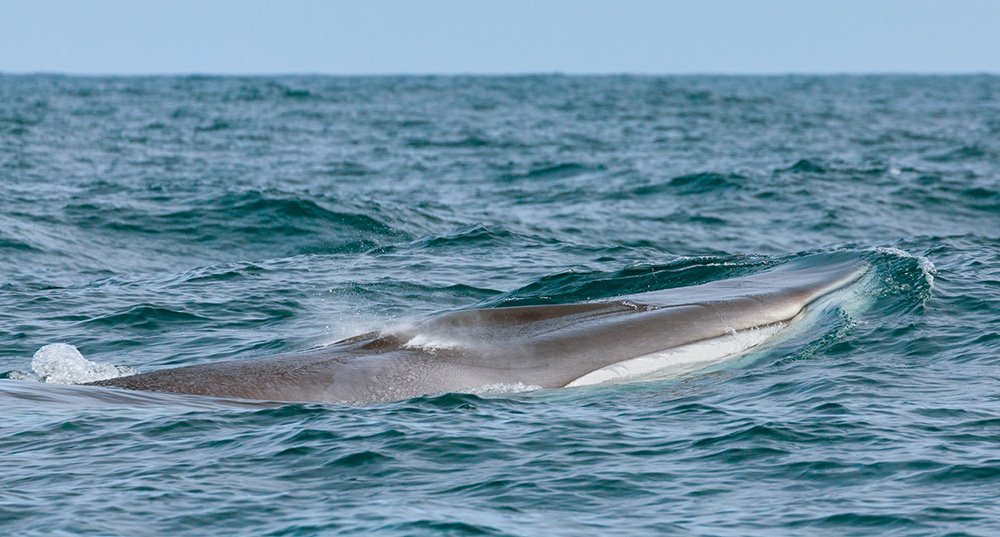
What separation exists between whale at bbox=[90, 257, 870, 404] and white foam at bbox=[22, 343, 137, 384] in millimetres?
1297

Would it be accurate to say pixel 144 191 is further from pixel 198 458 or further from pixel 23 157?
pixel 198 458

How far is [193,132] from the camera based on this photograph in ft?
168

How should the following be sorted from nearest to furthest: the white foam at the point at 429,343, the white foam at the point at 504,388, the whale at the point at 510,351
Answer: the whale at the point at 510,351
the white foam at the point at 504,388
the white foam at the point at 429,343

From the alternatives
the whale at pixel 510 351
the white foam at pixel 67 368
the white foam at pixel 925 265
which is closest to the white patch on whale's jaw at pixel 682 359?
the whale at pixel 510 351

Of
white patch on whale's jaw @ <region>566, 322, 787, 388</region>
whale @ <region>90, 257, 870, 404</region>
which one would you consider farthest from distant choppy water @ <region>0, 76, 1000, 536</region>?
whale @ <region>90, 257, 870, 404</region>

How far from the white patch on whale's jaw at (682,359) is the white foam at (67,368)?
509cm

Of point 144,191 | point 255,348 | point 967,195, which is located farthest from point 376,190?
point 255,348

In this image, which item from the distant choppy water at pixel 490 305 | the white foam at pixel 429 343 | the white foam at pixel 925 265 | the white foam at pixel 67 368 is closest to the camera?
the distant choppy water at pixel 490 305

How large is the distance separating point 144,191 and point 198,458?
21.6 m

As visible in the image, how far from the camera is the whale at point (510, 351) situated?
1141 cm

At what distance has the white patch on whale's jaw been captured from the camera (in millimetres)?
12383

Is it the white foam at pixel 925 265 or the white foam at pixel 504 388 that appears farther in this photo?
the white foam at pixel 925 265

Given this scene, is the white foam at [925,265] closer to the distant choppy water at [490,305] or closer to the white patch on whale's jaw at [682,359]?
the distant choppy water at [490,305]

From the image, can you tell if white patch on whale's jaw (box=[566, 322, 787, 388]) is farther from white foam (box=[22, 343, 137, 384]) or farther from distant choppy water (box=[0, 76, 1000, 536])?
white foam (box=[22, 343, 137, 384])
